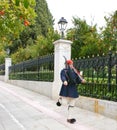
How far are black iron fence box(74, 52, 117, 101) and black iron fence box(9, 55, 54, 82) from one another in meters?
3.70

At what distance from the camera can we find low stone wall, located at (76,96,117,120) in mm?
9320

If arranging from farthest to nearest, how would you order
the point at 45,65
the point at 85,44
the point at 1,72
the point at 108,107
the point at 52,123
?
the point at 1,72
the point at 85,44
the point at 45,65
the point at 108,107
the point at 52,123

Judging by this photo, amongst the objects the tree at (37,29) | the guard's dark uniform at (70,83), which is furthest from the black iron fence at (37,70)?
the tree at (37,29)

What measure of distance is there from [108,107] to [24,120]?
2.38 meters

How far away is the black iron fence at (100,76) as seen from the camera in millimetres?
9914

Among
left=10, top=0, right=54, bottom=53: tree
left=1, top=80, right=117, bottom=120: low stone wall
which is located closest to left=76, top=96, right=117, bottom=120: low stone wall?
left=1, top=80, right=117, bottom=120: low stone wall

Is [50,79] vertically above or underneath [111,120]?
above

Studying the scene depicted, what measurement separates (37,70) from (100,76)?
7787 millimetres

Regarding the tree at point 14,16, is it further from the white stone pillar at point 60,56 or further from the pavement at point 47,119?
the white stone pillar at point 60,56

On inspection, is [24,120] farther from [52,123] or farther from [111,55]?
[111,55]

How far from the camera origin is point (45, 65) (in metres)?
16.7

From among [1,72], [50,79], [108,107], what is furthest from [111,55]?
[1,72]

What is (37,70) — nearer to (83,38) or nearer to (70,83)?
(83,38)

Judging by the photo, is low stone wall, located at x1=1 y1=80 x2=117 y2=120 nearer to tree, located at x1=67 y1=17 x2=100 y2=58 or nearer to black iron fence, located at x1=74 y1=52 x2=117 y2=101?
black iron fence, located at x1=74 y1=52 x2=117 y2=101
